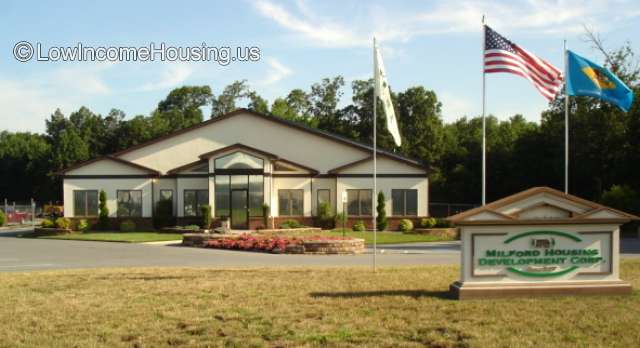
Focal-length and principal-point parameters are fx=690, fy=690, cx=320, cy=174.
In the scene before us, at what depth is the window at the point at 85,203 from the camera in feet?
136

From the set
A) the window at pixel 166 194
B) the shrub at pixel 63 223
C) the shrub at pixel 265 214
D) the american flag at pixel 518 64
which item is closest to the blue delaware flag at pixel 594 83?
the american flag at pixel 518 64

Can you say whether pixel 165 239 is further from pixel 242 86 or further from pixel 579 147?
pixel 242 86

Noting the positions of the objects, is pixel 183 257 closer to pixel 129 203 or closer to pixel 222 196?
pixel 222 196

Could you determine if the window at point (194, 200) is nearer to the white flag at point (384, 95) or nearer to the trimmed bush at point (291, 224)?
the trimmed bush at point (291, 224)

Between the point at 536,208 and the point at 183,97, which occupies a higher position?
the point at 183,97

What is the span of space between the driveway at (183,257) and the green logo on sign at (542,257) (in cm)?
798

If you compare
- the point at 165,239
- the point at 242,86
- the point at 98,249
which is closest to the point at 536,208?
the point at 98,249

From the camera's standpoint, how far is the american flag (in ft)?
56.1

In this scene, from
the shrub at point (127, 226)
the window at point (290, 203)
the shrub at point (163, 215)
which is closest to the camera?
the shrub at point (127, 226)

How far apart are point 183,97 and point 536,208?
3395 inches

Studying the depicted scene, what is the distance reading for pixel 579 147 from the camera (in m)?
48.6

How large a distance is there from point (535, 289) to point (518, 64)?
313 inches

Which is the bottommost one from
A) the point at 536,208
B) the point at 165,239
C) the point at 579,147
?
the point at 165,239

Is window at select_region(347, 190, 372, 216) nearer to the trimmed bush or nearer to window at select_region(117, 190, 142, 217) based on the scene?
the trimmed bush
